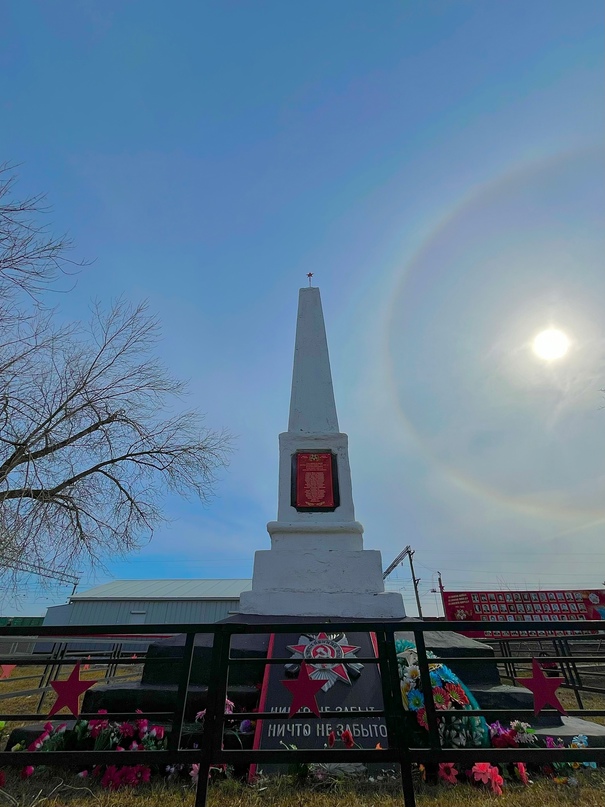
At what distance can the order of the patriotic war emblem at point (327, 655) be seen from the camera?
4.08 metres

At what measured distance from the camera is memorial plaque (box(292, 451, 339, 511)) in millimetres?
7012

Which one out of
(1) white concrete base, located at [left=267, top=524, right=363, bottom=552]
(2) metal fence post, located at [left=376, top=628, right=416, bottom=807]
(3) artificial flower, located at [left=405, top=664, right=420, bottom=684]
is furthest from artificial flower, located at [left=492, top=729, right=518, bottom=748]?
(1) white concrete base, located at [left=267, top=524, right=363, bottom=552]

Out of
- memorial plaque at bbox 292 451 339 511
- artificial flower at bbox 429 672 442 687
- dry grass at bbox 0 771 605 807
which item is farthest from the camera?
memorial plaque at bbox 292 451 339 511

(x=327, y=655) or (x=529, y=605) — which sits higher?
(x=529, y=605)

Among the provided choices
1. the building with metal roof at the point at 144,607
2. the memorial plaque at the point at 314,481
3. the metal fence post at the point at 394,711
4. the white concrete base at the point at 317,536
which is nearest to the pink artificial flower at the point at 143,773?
the metal fence post at the point at 394,711

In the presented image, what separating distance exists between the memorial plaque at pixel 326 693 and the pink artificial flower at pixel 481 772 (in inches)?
26.4

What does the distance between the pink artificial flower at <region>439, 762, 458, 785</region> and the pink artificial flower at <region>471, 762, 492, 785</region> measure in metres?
0.14

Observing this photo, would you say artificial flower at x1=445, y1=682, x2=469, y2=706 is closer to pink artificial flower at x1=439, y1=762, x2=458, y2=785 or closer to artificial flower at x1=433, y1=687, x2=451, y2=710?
artificial flower at x1=433, y1=687, x2=451, y2=710

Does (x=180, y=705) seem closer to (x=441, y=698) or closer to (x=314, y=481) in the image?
(x=441, y=698)

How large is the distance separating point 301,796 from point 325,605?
3029 mm

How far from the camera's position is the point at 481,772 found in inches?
125

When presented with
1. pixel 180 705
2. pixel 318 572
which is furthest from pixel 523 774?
pixel 318 572

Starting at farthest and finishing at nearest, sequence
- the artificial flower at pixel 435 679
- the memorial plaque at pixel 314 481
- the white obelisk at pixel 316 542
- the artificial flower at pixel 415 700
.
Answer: the memorial plaque at pixel 314 481 → the white obelisk at pixel 316 542 → the artificial flower at pixel 435 679 → the artificial flower at pixel 415 700

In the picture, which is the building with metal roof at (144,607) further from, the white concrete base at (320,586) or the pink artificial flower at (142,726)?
the pink artificial flower at (142,726)
